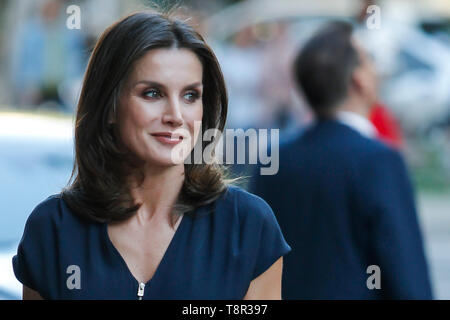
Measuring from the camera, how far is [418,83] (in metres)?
16.6

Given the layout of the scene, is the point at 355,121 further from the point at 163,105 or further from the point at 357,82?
the point at 163,105

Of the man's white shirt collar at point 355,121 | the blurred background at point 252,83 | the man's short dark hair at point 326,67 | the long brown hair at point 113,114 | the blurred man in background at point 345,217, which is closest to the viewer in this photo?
the long brown hair at point 113,114

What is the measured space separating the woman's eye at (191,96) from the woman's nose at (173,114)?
39 mm

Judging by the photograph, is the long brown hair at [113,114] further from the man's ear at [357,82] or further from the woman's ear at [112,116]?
the man's ear at [357,82]

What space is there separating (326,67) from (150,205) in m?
1.76

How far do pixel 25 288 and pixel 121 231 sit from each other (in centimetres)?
22

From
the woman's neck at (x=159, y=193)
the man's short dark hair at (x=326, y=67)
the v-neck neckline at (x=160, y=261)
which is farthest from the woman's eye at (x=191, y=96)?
the man's short dark hair at (x=326, y=67)

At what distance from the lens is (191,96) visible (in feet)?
6.63

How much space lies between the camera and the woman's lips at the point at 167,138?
1.97 m

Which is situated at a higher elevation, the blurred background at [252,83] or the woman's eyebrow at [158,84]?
the blurred background at [252,83]

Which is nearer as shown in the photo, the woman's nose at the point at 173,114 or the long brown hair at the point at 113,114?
the woman's nose at the point at 173,114

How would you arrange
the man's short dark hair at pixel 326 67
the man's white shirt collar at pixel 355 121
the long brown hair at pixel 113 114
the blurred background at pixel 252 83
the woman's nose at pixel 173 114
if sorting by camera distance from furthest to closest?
1. the blurred background at pixel 252 83
2. the man's short dark hair at pixel 326 67
3. the man's white shirt collar at pixel 355 121
4. the long brown hair at pixel 113 114
5. the woman's nose at pixel 173 114

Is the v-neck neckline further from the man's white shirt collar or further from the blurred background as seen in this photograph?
the man's white shirt collar

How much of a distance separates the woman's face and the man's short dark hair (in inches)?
64.1
